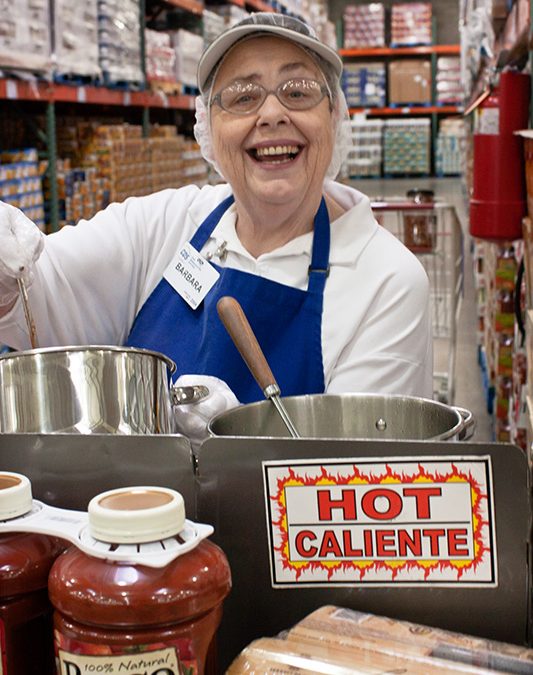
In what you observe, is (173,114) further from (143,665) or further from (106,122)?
(143,665)

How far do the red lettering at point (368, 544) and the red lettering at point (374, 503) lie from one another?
2 cm

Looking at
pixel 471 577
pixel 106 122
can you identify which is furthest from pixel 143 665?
pixel 106 122

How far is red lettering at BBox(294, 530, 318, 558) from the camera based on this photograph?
0.85 metres

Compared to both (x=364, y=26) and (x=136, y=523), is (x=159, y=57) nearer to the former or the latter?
(x=136, y=523)

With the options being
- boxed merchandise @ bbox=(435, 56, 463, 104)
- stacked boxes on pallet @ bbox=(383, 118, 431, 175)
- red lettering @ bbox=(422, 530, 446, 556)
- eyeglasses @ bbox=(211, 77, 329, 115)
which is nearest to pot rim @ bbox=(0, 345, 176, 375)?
red lettering @ bbox=(422, 530, 446, 556)

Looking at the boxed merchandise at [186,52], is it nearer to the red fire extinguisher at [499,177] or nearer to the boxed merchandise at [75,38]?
the boxed merchandise at [75,38]

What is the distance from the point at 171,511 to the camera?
2.27 feet

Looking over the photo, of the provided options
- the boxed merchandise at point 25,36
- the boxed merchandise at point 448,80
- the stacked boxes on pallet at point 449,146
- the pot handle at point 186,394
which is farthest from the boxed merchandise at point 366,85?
the pot handle at point 186,394

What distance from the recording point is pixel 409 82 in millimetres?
19344

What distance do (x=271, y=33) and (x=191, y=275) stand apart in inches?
19.9

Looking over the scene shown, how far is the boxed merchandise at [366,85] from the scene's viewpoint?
759 inches

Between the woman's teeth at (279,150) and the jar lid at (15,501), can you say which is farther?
the woman's teeth at (279,150)

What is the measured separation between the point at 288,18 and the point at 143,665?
4.61 ft

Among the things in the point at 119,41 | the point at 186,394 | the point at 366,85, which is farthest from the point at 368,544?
the point at 366,85
